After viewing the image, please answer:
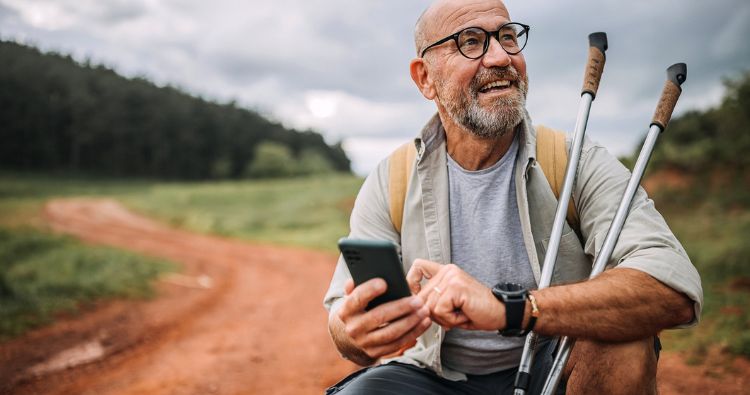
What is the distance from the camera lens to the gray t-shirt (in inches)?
95.1

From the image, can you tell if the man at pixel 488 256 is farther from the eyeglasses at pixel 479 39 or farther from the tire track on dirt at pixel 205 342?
the tire track on dirt at pixel 205 342

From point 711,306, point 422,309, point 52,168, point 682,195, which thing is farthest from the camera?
point 52,168

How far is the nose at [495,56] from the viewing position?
2521mm

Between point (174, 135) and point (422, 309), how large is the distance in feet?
243

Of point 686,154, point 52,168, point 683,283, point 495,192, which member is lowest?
point 52,168

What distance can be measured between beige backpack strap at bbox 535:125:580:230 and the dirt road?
290cm

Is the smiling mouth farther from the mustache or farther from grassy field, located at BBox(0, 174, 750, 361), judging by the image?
grassy field, located at BBox(0, 174, 750, 361)

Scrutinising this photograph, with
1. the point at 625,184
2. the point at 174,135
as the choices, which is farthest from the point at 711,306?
the point at 174,135

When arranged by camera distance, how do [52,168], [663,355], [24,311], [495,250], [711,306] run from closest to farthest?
[495,250] → [663,355] → [711,306] → [24,311] → [52,168]

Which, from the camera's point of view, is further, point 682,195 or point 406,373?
point 682,195

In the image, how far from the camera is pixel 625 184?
7.50ft

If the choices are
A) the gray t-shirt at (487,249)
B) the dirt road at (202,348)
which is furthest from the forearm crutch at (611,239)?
the dirt road at (202,348)

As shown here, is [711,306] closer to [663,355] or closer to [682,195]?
[663,355]

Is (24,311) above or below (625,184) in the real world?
below
